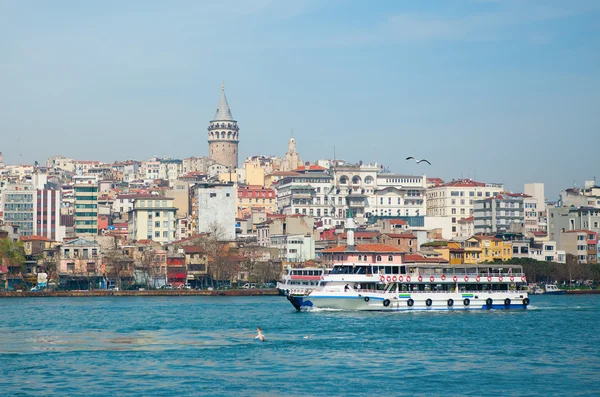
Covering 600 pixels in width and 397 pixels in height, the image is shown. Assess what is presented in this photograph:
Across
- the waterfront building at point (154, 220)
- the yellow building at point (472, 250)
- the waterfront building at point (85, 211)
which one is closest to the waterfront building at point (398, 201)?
the waterfront building at point (154, 220)

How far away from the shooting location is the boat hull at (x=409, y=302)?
5491 centimetres

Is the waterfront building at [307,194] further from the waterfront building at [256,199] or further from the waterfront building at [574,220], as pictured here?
the waterfront building at [574,220]

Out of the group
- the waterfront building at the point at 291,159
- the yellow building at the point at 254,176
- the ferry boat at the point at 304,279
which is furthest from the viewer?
the waterfront building at the point at 291,159

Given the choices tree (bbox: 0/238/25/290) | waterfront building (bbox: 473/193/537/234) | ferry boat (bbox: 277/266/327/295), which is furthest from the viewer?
waterfront building (bbox: 473/193/537/234)

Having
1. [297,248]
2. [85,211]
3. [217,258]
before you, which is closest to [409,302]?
[217,258]

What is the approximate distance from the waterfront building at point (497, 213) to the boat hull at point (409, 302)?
68805 millimetres

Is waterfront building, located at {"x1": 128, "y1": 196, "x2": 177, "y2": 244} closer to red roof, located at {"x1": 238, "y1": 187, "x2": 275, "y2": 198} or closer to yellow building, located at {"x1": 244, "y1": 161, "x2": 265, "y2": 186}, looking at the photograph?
red roof, located at {"x1": 238, "y1": 187, "x2": 275, "y2": 198}

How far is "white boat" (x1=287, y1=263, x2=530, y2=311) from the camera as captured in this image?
55031 millimetres

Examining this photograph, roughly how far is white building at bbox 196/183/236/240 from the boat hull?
61052 mm

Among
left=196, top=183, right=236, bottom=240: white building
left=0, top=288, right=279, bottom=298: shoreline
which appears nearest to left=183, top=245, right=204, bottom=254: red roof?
left=0, top=288, right=279, bottom=298: shoreline

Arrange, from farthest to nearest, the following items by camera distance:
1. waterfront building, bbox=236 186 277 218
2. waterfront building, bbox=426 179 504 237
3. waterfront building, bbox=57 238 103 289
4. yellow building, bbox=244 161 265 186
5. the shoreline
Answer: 1. yellow building, bbox=244 161 265 186
2. waterfront building, bbox=236 186 277 218
3. waterfront building, bbox=426 179 504 237
4. waterfront building, bbox=57 238 103 289
5. the shoreline

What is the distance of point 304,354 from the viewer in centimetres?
3656

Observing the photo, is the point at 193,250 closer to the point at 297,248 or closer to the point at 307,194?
the point at 297,248

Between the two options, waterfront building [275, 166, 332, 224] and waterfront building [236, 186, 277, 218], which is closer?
waterfront building [275, 166, 332, 224]
